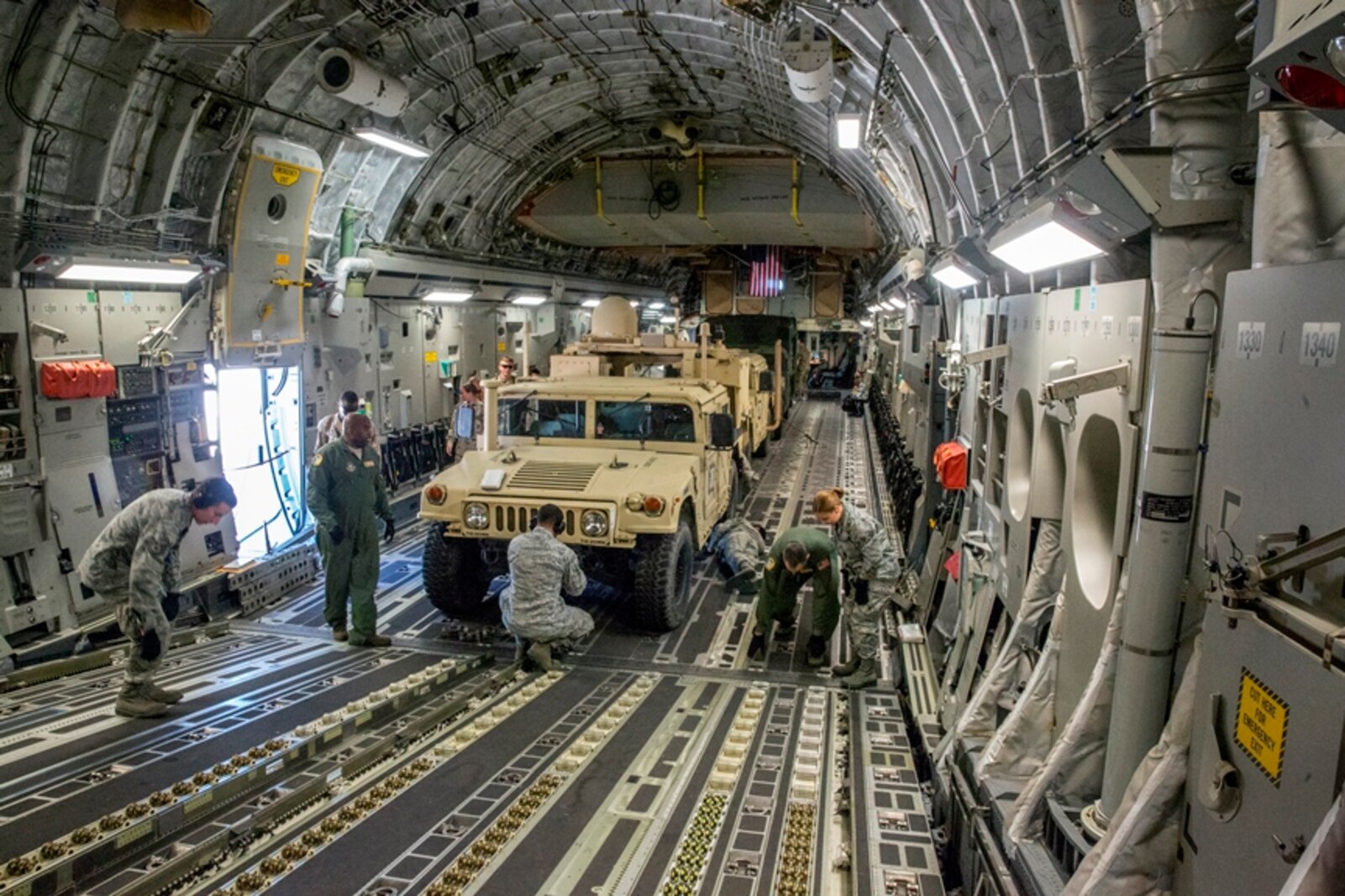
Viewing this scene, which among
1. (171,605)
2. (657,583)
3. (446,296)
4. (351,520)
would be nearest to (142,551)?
(171,605)

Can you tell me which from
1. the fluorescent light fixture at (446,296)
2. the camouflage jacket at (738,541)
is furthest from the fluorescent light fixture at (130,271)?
the camouflage jacket at (738,541)

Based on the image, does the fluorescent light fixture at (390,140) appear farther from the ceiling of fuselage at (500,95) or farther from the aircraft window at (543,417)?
the aircraft window at (543,417)

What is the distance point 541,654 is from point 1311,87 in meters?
5.65

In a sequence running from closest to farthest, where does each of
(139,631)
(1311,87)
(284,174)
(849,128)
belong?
(1311,87), (139,631), (849,128), (284,174)

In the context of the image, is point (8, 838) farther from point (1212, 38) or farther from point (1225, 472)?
point (1212, 38)

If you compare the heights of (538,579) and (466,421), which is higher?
(466,421)

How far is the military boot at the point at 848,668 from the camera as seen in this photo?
259 inches

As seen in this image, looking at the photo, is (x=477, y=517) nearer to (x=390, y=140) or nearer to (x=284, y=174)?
(x=284, y=174)

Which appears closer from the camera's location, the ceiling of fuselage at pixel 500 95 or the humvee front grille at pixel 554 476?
the ceiling of fuselage at pixel 500 95

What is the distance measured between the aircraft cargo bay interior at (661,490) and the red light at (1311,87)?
0.01 meters

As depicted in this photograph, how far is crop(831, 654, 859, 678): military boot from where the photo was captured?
657 cm

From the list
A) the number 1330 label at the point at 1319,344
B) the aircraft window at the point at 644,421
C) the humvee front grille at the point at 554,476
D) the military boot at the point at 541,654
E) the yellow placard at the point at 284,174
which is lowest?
the military boot at the point at 541,654

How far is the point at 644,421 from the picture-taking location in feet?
28.0

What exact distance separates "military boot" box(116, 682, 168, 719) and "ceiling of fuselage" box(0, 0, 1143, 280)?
12.6 feet
